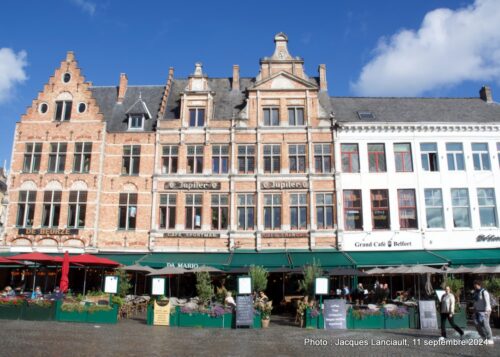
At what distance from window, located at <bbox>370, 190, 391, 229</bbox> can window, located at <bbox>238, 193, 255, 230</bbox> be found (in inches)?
262

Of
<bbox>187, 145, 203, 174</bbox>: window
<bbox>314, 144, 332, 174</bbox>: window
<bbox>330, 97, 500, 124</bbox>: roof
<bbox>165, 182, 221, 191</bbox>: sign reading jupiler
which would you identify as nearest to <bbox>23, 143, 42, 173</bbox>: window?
<bbox>165, 182, 221, 191</bbox>: sign reading jupiler

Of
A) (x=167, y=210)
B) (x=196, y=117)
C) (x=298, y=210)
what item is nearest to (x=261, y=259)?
(x=298, y=210)

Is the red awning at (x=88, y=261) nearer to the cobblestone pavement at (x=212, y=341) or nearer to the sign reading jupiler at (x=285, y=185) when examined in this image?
the cobblestone pavement at (x=212, y=341)

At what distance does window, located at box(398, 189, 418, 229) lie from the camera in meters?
23.8

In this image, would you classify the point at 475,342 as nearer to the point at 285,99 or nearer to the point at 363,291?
the point at 363,291

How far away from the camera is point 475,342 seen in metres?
12.5

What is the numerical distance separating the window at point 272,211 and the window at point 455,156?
9997mm

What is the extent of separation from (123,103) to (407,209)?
1838 centimetres

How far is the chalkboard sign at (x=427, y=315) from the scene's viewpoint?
51.9 ft

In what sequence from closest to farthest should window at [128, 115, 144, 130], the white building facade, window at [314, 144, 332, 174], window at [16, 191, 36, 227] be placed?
the white building facade, window at [16, 191, 36, 227], window at [314, 144, 332, 174], window at [128, 115, 144, 130]

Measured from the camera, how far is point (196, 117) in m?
25.4

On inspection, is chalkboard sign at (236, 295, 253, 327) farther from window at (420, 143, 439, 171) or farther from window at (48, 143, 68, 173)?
window at (48, 143, 68, 173)

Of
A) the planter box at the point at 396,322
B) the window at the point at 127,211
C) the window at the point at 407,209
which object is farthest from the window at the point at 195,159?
the planter box at the point at 396,322

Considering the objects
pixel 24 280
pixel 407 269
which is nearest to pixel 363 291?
pixel 407 269
